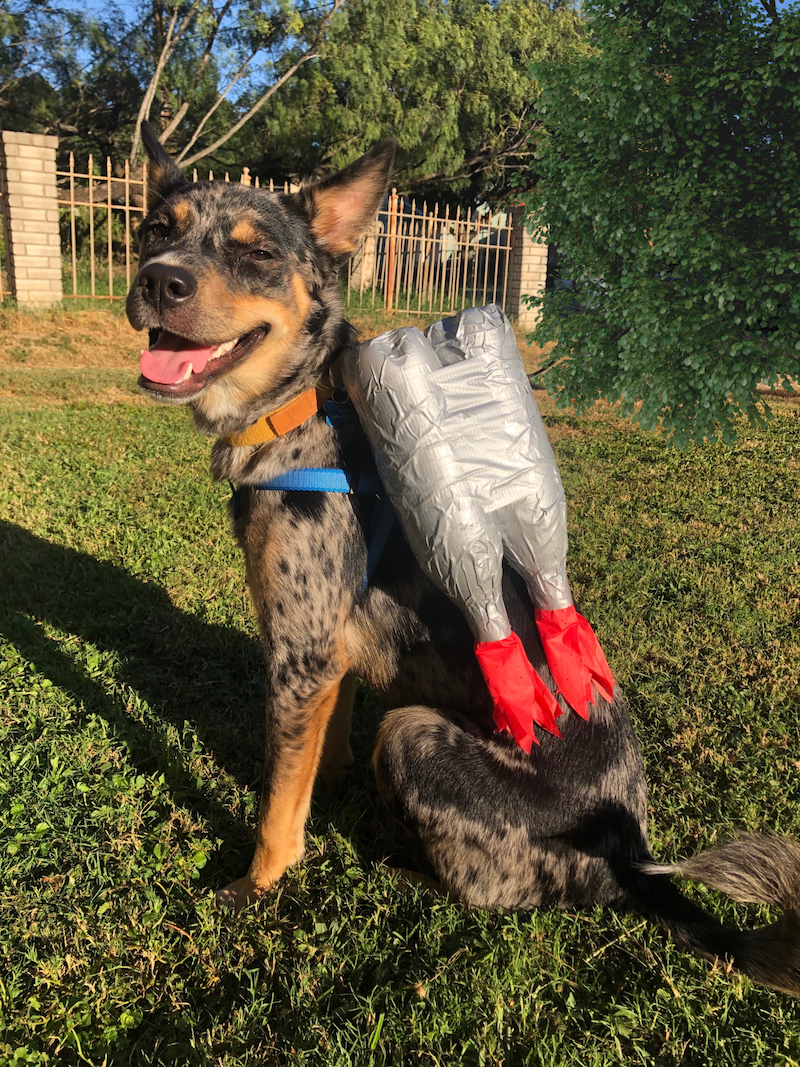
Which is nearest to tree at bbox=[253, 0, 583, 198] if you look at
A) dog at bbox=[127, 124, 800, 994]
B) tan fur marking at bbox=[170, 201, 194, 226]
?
tan fur marking at bbox=[170, 201, 194, 226]

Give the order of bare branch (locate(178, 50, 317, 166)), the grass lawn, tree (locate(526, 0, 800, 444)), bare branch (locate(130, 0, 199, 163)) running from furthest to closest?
bare branch (locate(178, 50, 317, 166)), bare branch (locate(130, 0, 199, 163)), tree (locate(526, 0, 800, 444)), the grass lawn

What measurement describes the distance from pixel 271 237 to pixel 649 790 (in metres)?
2.86

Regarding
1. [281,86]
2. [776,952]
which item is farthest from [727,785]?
[281,86]

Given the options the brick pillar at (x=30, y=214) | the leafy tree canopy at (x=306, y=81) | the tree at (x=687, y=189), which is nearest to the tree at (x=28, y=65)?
the leafy tree canopy at (x=306, y=81)

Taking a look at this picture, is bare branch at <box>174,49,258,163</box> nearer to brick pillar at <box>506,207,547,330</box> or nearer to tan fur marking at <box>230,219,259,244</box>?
brick pillar at <box>506,207,547,330</box>

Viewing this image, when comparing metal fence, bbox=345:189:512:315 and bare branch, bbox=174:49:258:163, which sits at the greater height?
bare branch, bbox=174:49:258:163

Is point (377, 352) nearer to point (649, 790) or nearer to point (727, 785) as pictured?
point (649, 790)

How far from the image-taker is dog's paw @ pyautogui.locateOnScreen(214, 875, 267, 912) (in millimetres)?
2613

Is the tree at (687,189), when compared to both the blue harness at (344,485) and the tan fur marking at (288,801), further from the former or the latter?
the tan fur marking at (288,801)

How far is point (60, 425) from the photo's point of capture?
8.24 metres

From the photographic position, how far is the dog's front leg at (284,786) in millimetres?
2584

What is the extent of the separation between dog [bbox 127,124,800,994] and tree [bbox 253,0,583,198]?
18310 mm

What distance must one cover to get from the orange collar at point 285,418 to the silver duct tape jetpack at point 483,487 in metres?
0.34

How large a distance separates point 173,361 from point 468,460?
1169 millimetres
